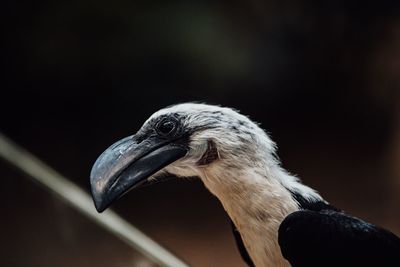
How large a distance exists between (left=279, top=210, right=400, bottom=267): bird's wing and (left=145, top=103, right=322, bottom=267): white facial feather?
5 centimetres

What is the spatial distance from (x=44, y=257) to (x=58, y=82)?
0.50 meters

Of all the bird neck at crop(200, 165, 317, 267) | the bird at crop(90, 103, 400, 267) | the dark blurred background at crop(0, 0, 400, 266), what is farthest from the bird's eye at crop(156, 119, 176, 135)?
the dark blurred background at crop(0, 0, 400, 266)

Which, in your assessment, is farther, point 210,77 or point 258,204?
point 210,77

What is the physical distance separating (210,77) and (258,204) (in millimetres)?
469

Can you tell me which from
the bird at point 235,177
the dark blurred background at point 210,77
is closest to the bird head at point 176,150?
the bird at point 235,177

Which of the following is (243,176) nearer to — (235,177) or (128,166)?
(235,177)

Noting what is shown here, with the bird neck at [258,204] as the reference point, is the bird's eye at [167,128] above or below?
above

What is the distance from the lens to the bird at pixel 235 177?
4.26ft

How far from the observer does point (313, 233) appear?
128 cm

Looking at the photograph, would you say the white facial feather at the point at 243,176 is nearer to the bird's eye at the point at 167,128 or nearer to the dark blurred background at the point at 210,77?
the bird's eye at the point at 167,128

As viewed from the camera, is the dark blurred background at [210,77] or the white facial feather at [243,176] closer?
the white facial feather at [243,176]

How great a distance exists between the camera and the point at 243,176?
1333 millimetres

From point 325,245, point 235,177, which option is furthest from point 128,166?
point 325,245

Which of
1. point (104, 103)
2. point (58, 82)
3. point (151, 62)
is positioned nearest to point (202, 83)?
point (151, 62)
